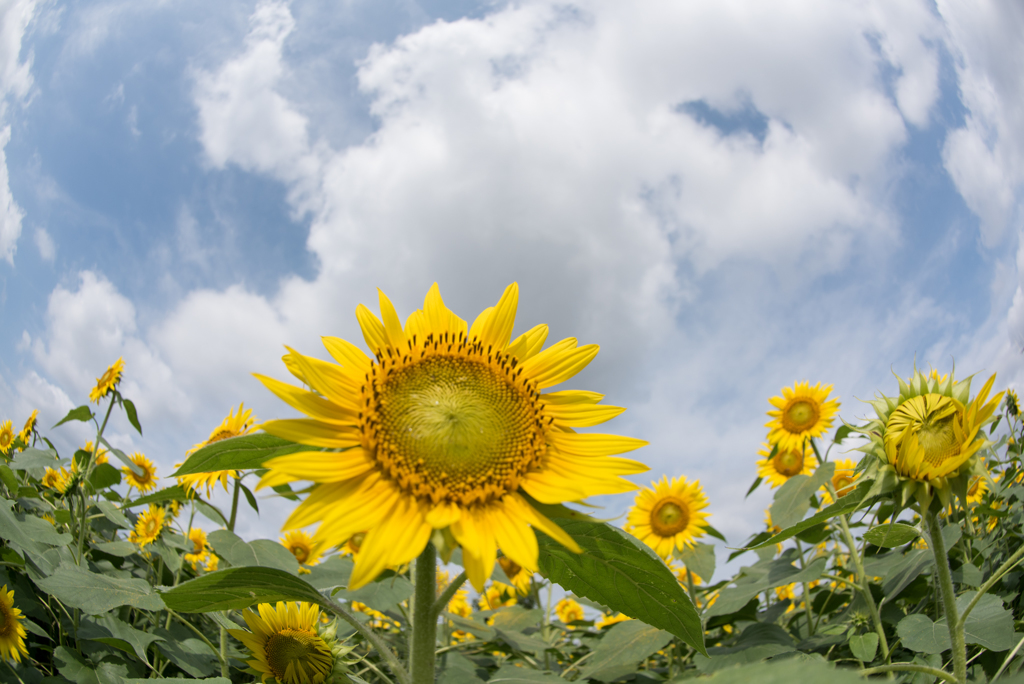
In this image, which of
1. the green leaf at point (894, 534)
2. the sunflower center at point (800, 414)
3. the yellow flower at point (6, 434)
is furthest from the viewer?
the sunflower center at point (800, 414)

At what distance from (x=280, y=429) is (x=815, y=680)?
41.1 inches

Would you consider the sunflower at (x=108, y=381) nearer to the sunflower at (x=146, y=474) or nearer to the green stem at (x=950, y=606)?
the sunflower at (x=146, y=474)

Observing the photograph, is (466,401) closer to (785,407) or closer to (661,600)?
(661,600)

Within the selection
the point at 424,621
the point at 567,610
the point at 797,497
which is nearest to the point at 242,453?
the point at 424,621

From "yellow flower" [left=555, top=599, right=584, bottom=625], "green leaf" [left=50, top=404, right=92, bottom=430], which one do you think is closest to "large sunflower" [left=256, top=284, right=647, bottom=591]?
"green leaf" [left=50, top=404, right=92, bottom=430]

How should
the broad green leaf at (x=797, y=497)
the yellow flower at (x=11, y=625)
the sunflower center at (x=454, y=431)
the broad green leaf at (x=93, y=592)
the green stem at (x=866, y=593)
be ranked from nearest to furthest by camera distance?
the sunflower center at (x=454, y=431) → the broad green leaf at (x=93, y=592) → the yellow flower at (x=11, y=625) → the green stem at (x=866, y=593) → the broad green leaf at (x=797, y=497)

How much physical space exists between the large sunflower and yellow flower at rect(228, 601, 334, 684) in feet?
2.79

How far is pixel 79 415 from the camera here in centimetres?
353

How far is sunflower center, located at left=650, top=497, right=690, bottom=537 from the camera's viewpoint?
5.02 metres

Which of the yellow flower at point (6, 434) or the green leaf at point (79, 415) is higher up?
the yellow flower at point (6, 434)

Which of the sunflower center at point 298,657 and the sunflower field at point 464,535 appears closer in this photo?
the sunflower field at point 464,535

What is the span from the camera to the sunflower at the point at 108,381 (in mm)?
4234

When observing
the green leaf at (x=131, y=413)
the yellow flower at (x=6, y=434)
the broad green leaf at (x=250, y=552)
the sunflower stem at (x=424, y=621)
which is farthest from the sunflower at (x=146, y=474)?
the sunflower stem at (x=424, y=621)

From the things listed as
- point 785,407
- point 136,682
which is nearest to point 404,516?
point 136,682
